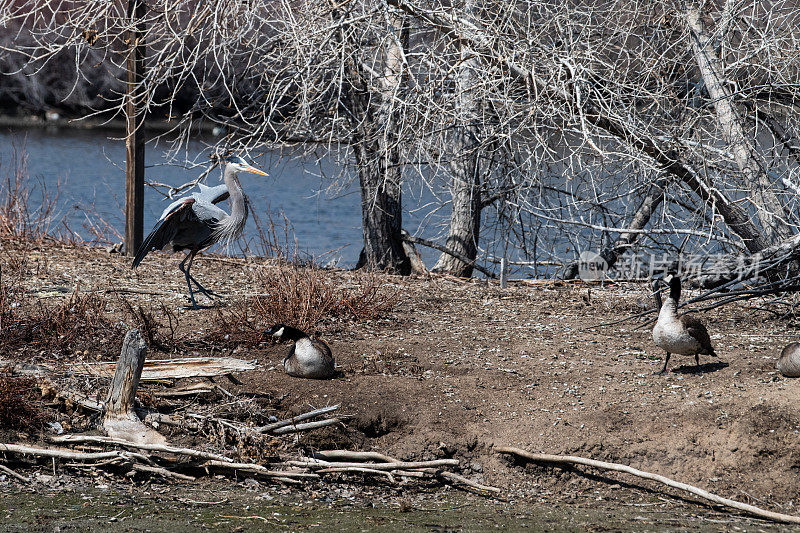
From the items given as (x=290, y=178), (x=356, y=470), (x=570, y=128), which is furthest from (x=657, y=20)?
(x=290, y=178)

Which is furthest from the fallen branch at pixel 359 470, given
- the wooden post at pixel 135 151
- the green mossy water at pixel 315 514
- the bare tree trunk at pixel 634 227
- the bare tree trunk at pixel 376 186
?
the wooden post at pixel 135 151

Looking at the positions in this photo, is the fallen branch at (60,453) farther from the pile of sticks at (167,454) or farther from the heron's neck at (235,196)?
the heron's neck at (235,196)

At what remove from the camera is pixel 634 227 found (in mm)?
9672

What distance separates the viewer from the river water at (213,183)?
1368 centimetres

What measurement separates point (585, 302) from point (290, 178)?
46.5 ft

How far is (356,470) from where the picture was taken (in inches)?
188

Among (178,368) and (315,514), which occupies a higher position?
(178,368)

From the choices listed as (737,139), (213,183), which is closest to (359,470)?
(737,139)

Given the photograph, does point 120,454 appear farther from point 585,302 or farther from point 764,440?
point 585,302

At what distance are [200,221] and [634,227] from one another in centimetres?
510

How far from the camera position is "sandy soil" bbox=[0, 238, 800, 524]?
493 centimetres

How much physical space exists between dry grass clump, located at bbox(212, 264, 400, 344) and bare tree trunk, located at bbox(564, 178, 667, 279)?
9.77 feet

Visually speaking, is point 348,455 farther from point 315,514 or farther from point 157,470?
point 157,470

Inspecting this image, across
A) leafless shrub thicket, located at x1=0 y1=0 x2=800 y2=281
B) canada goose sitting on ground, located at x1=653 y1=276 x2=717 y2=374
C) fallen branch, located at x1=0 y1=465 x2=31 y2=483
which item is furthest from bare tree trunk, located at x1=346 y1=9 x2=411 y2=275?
fallen branch, located at x1=0 y1=465 x2=31 y2=483
